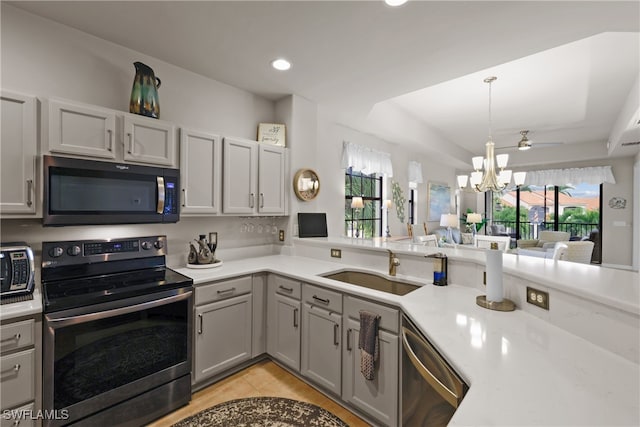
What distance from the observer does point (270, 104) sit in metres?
3.36

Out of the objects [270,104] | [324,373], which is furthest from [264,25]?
[324,373]

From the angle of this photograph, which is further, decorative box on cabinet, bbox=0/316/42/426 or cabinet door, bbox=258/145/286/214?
cabinet door, bbox=258/145/286/214

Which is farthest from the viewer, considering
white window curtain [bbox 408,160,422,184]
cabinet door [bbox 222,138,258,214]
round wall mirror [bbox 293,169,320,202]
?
white window curtain [bbox 408,160,422,184]

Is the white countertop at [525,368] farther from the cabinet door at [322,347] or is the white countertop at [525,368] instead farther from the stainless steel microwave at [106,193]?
the stainless steel microwave at [106,193]

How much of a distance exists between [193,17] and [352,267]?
2.23 m

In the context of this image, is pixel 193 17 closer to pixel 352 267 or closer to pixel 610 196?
pixel 352 267

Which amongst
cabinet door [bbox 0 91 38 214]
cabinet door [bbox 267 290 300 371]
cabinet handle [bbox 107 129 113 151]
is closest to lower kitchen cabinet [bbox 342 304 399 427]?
cabinet door [bbox 267 290 300 371]

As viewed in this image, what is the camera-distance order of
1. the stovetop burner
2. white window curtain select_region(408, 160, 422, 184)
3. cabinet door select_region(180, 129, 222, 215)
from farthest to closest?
white window curtain select_region(408, 160, 422, 184) < cabinet door select_region(180, 129, 222, 215) < the stovetop burner

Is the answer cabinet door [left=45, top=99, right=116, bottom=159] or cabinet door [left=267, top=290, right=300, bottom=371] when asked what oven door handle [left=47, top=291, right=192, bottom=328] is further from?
cabinet door [left=45, top=99, right=116, bottom=159]

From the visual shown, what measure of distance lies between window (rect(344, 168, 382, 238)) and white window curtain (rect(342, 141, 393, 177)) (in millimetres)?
233

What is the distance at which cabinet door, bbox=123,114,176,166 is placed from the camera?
205 centimetres

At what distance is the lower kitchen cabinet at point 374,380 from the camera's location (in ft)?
5.62

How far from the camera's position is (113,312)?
170 cm

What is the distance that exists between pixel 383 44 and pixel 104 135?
2087mm
